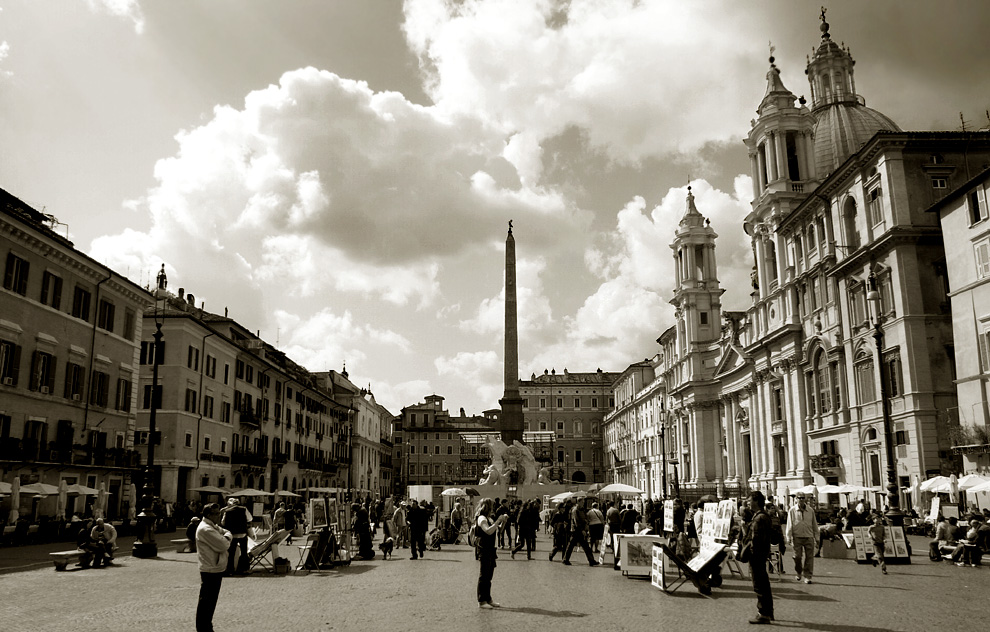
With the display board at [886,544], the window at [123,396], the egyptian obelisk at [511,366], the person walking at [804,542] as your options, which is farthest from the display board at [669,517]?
the egyptian obelisk at [511,366]

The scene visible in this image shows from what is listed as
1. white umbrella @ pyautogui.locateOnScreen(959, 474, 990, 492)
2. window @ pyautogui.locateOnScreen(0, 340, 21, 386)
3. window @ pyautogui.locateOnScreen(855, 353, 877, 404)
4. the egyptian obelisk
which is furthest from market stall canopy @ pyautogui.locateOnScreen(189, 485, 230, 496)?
white umbrella @ pyautogui.locateOnScreen(959, 474, 990, 492)

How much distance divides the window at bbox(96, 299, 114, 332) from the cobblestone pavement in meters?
17.6

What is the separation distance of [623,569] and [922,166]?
1142 inches

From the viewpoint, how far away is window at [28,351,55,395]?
29.0 metres

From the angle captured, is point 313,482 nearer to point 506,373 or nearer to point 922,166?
point 506,373

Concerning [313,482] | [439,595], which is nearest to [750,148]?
[313,482]

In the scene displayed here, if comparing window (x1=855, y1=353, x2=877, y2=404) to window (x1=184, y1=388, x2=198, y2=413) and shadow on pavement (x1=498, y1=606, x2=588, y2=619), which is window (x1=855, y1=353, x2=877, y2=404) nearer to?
shadow on pavement (x1=498, y1=606, x2=588, y2=619)

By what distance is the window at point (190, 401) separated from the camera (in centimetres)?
4302

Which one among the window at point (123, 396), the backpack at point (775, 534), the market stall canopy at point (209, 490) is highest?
the window at point (123, 396)

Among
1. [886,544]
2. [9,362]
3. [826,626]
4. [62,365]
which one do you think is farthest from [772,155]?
[826,626]

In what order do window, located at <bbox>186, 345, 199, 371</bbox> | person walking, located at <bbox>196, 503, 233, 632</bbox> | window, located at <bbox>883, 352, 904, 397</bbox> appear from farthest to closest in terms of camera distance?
window, located at <bbox>186, 345, 199, 371</bbox>, window, located at <bbox>883, 352, 904, 397</bbox>, person walking, located at <bbox>196, 503, 233, 632</bbox>

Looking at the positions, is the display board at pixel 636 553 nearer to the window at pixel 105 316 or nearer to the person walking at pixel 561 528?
the person walking at pixel 561 528

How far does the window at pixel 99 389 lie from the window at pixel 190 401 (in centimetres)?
855

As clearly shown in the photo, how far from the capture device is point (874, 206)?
38438 mm
